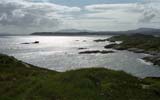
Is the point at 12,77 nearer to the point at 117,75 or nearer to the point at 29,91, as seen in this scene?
the point at 29,91

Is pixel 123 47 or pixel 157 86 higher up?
pixel 157 86

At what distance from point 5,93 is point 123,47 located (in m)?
130

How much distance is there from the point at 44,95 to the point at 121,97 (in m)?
5.43

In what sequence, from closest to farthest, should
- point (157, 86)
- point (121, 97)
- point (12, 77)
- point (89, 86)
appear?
point (121, 97), point (89, 86), point (157, 86), point (12, 77)

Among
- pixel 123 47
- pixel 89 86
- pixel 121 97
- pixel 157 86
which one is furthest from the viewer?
pixel 123 47

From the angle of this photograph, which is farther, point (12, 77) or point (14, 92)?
point (12, 77)

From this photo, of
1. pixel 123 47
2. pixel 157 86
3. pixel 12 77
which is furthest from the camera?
pixel 123 47

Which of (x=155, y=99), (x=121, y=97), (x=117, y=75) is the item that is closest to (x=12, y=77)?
(x=117, y=75)

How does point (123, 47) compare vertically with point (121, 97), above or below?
below

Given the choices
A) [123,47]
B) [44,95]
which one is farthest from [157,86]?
[123,47]

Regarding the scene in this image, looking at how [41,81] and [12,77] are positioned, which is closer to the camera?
[41,81]

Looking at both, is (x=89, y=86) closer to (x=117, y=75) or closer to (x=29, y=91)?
(x=117, y=75)

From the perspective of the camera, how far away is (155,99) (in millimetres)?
16906

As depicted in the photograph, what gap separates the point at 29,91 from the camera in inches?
707
